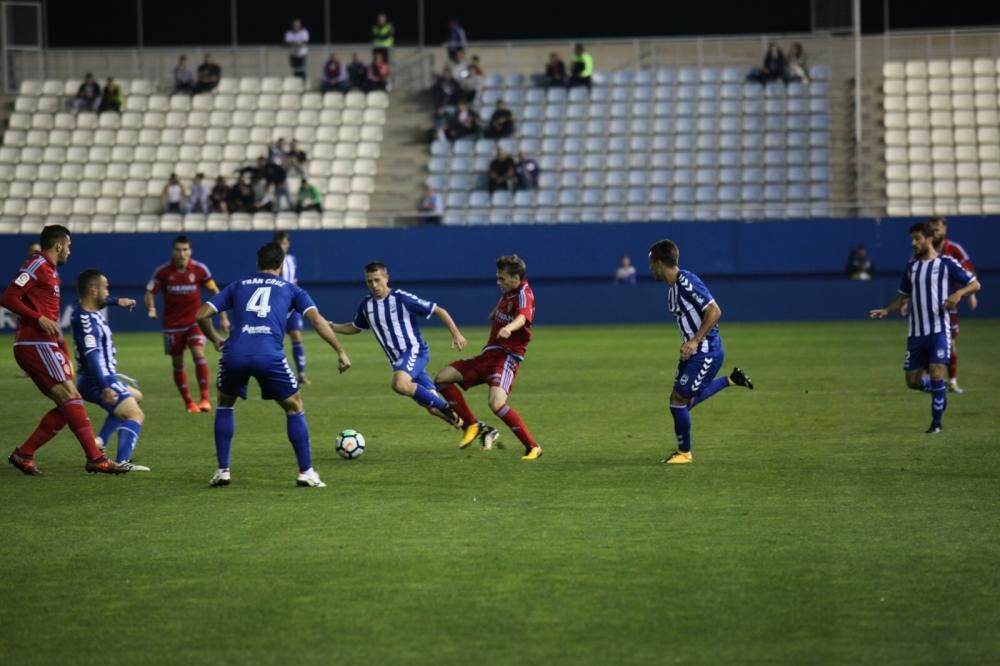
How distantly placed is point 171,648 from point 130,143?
35.2m

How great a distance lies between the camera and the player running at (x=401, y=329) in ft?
45.5

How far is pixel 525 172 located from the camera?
37438 mm

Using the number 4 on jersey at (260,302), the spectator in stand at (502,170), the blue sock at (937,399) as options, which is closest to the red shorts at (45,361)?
the number 4 on jersey at (260,302)

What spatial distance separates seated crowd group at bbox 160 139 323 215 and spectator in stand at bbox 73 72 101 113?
5.07 meters

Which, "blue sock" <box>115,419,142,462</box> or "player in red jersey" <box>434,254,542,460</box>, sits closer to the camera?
"blue sock" <box>115,419,142,462</box>

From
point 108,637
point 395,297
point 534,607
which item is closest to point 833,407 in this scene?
point 395,297

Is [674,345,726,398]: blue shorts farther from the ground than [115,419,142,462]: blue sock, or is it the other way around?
[674,345,726,398]: blue shorts

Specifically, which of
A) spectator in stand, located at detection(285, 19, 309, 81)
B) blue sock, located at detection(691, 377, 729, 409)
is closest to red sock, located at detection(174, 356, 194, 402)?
blue sock, located at detection(691, 377, 729, 409)

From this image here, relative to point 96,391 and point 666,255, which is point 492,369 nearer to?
point 666,255

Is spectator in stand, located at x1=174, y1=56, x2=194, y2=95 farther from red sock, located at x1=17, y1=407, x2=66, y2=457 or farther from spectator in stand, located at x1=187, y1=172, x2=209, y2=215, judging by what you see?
red sock, located at x1=17, y1=407, x2=66, y2=457

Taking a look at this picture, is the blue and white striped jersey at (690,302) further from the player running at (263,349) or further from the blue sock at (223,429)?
the blue sock at (223,429)

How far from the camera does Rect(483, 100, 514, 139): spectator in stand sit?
128 feet

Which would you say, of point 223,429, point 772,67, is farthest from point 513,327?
point 772,67

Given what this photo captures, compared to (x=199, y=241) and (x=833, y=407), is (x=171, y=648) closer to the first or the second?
(x=833, y=407)
